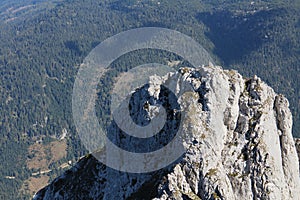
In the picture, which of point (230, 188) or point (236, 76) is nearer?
point (230, 188)

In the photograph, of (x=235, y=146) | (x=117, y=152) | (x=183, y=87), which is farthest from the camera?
(x=117, y=152)

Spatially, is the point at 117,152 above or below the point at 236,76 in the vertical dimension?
below

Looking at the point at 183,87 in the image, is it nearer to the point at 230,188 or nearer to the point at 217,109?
the point at 217,109

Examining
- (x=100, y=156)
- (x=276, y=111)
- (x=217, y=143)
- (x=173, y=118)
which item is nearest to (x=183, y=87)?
(x=173, y=118)

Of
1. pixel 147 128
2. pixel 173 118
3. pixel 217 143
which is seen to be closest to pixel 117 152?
pixel 147 128

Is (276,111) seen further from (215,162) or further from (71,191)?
(71,191)

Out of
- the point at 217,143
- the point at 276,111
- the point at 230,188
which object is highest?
the point at 276,111

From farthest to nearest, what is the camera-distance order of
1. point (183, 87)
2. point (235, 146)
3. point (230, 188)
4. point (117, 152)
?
point (117, 152) → point (183, 87) → point (235, 146) → point (230, 188)
